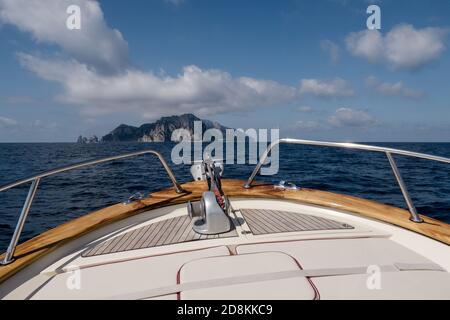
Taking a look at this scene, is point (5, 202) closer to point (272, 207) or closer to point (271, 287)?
point (272, 207)

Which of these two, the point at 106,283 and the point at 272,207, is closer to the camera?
the point at 106,283

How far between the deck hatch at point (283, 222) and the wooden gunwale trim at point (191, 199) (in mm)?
214

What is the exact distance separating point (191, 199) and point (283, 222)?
1.00 meters

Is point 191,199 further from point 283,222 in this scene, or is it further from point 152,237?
point 283,222

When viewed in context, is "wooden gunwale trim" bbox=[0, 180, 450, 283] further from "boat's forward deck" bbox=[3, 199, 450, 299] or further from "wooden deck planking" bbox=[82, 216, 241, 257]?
"wooden deck planking" bbox=[82, 216, 241, 257]

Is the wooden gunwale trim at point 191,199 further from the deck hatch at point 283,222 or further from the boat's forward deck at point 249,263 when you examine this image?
the deck hatch at point 283,222

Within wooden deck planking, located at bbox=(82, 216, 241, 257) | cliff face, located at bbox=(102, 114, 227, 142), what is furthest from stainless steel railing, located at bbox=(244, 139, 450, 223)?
cliff face, located at bbox=(102, 114, 227, 142)

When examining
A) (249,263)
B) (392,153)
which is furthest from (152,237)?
(392,153)

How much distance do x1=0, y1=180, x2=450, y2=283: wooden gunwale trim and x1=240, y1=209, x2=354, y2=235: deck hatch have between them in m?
0.21

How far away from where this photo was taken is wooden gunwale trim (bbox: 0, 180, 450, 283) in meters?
1.94

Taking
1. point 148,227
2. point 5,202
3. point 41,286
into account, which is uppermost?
point 148,227

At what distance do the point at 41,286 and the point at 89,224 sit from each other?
26.8 inches

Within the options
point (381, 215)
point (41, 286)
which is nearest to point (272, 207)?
point (381, 215)
